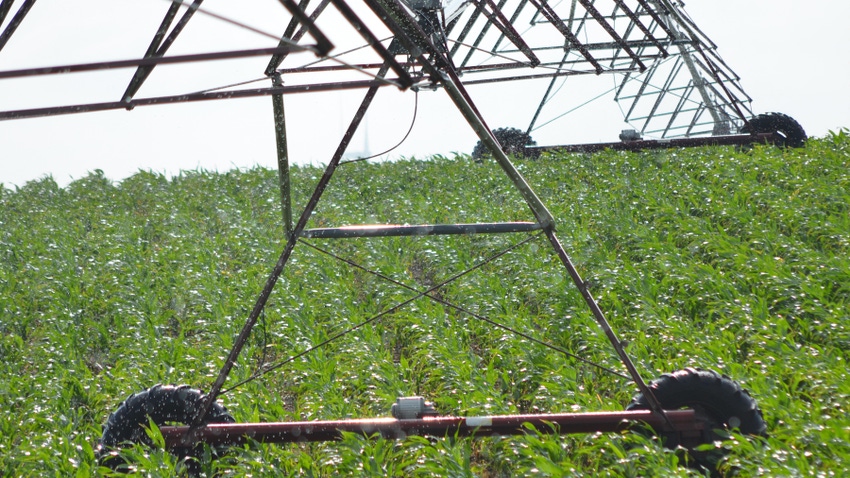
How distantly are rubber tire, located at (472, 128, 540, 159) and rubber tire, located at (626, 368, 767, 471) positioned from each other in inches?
367

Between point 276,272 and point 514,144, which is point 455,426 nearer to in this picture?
point 276,272

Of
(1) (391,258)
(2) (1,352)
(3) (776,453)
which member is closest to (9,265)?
(2) (1,352)

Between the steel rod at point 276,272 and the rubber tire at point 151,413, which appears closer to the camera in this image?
the steel rod at point 276,272

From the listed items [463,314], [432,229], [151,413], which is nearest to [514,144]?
[463,314]

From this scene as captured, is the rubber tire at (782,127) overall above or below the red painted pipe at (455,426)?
above

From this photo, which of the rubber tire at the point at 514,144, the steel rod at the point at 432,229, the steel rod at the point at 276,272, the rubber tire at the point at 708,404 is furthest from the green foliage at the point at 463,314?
the rubber tire at the point at 514,144

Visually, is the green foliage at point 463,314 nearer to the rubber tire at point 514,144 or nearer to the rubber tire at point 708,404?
the rubber tire at point 708,404

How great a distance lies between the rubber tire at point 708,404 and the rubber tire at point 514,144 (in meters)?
9.31

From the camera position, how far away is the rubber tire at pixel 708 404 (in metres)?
4.11

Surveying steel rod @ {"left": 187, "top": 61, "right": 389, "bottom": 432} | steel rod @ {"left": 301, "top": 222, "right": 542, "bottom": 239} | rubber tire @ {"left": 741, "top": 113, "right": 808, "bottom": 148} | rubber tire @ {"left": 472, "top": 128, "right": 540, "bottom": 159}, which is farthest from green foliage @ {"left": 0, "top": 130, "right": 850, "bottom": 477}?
rubber tire @ {"left": 472, "top": 128, "right": 540, "bottom": 159}

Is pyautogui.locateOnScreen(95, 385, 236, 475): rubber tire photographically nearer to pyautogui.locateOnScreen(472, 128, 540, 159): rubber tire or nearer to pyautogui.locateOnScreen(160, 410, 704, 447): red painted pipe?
pyautogui.locateOnScreen(160, 410, 704, 447): red painted pipe

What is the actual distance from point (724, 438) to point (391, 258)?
481 cm

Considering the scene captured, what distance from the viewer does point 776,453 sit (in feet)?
12.6

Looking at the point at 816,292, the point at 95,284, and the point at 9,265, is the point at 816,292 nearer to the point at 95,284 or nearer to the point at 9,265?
the point at 95,284
